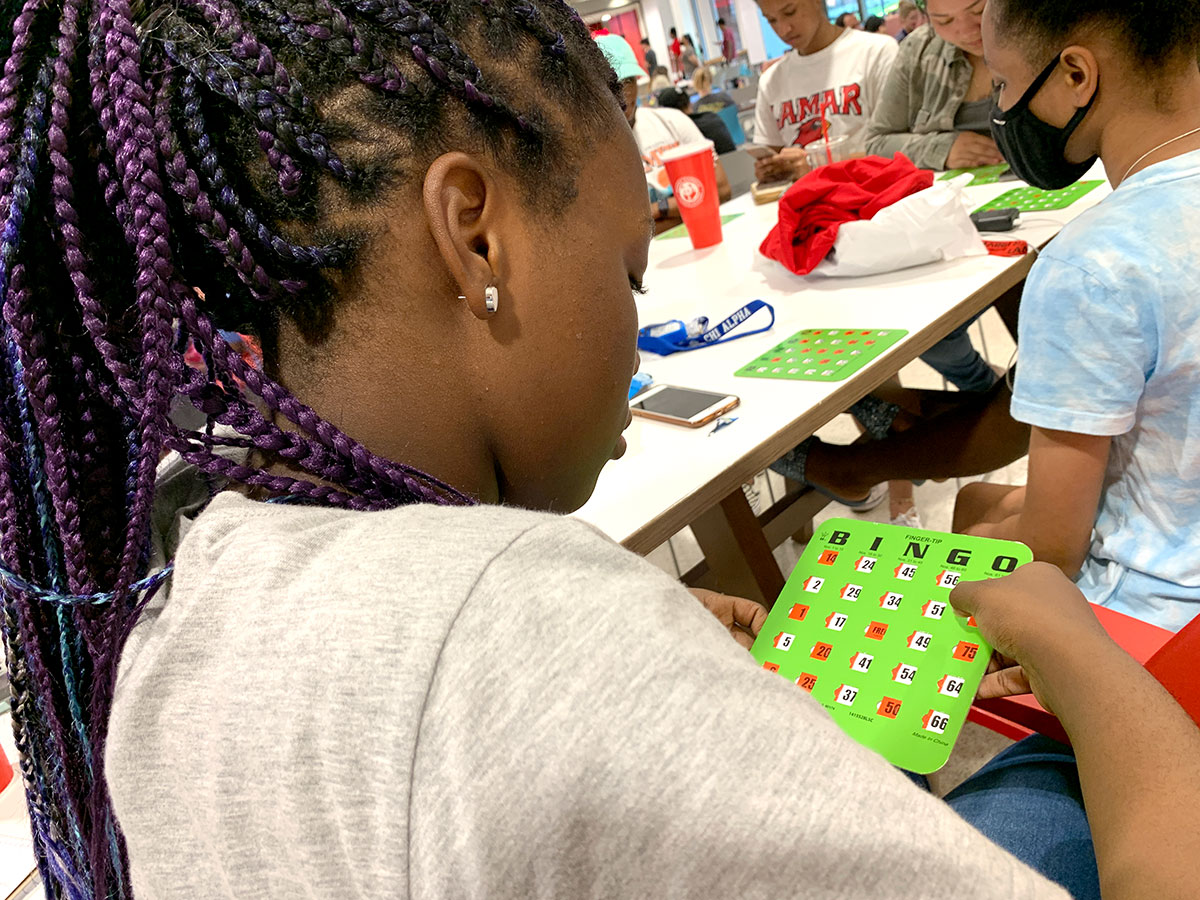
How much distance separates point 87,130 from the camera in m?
0.50

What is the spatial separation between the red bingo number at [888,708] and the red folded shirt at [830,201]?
1014 mm

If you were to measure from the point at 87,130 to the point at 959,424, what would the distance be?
5.68 ft

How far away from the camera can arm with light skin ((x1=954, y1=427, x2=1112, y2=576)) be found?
0.94m

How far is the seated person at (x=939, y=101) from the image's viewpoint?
2.09 meters

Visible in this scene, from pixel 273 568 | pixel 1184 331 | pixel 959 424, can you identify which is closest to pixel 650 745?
pixel 273 568

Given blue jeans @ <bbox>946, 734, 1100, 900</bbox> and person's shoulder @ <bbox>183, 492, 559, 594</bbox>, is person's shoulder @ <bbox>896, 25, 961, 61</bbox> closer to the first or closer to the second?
blue jeans @ <bbox>946, 734, 1100, 900</bbox>

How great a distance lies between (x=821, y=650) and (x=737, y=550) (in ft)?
2.27

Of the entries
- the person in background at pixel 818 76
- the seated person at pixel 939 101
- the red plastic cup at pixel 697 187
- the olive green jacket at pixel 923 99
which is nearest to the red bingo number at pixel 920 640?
the red plastic cup at pixel 697 187

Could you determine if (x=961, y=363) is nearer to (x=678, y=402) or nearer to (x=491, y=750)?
(x=678, y=402)

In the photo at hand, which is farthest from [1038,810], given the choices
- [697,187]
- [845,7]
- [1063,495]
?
[845,7]

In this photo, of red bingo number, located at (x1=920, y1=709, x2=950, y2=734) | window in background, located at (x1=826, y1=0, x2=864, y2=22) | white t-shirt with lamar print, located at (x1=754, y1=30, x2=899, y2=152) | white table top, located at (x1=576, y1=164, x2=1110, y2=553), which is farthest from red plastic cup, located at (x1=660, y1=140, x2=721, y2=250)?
window in background, located at (x1=826, y1=0, x2=864, y2=22)

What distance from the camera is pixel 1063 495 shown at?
96cm

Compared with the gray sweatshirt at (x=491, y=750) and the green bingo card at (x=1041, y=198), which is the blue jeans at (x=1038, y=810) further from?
the green bingo card at (x=1041, y=198)

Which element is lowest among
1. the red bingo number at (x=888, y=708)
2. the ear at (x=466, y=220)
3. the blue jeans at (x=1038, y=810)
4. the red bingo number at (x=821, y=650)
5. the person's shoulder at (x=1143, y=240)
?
the blue jeans at (x=1038, y=810)
